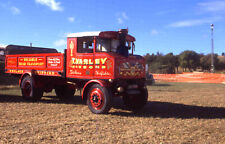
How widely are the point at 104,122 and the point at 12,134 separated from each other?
7.81ft

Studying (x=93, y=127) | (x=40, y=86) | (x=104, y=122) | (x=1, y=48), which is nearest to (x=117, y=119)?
(x=104, y=122)

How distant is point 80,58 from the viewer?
800 centimetres

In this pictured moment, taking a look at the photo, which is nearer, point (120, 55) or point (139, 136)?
point (139, 136)

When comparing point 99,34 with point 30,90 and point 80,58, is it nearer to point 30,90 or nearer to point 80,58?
point 80,58

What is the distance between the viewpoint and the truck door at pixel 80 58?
25.4 ft

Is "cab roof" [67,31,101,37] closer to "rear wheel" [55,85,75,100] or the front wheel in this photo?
the front wheel

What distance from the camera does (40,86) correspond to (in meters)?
9.91

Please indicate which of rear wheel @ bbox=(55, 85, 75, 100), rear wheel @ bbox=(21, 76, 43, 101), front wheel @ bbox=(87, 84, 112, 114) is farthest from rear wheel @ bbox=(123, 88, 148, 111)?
rear wheel @ bbox=(21, 76, 43, 101)

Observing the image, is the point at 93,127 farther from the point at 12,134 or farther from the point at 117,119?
the point at 12,134

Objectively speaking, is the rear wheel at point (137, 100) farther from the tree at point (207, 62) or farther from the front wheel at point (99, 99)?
the tree at point (207, 62)

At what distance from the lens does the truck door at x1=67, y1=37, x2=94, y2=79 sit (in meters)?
7.73

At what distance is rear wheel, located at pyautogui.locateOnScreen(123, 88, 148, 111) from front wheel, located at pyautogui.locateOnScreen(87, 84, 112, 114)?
1.36m

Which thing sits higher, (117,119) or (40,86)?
(40,86)

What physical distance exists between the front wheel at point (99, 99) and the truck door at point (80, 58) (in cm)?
58
